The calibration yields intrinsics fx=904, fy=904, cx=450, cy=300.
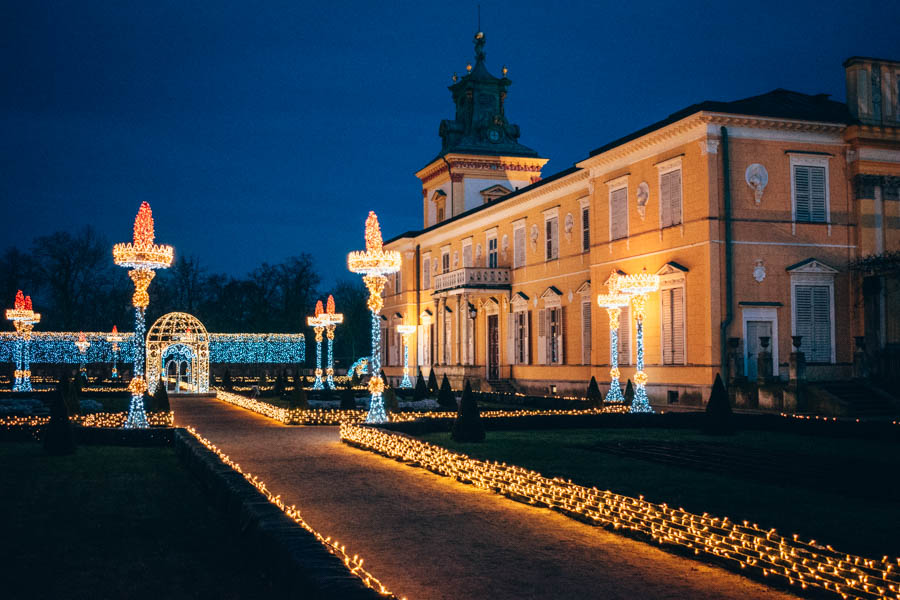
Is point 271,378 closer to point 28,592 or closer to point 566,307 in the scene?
point 566,307

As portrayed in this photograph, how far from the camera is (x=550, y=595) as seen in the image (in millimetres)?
6887

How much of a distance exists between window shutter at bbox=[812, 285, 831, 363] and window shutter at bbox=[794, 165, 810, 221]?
242 centimetres

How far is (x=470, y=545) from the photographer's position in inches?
346

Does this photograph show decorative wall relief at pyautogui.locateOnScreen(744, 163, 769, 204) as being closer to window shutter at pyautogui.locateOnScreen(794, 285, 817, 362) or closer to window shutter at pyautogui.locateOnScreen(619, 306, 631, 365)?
window shutter at pyautogui.locateOnScreen(794, 285, 817, 362)

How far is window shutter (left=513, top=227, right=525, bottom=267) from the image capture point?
144 ft

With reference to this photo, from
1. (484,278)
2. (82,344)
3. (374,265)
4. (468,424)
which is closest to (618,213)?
(484,278)

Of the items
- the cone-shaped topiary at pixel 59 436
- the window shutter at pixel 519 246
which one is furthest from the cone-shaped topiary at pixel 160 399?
the window shutter at pixel 519 246

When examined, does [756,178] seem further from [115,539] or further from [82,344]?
[82,344]

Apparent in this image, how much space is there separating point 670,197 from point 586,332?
8.24 metres

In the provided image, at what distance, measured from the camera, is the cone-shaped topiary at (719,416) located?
20.9 metres

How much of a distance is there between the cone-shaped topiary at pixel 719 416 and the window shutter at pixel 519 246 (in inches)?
913

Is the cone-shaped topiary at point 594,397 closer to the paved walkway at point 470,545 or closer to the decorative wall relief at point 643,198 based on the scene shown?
the decorative wall relief at point 643,198

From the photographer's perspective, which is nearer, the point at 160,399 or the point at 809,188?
the point at 160,399

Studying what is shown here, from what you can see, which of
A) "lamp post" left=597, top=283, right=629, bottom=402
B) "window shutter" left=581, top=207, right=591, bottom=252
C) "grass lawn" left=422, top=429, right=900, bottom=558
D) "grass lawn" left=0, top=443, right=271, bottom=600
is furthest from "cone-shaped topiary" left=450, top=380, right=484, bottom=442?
"window shutter" left=581, top=207, right=591, bottom=252
